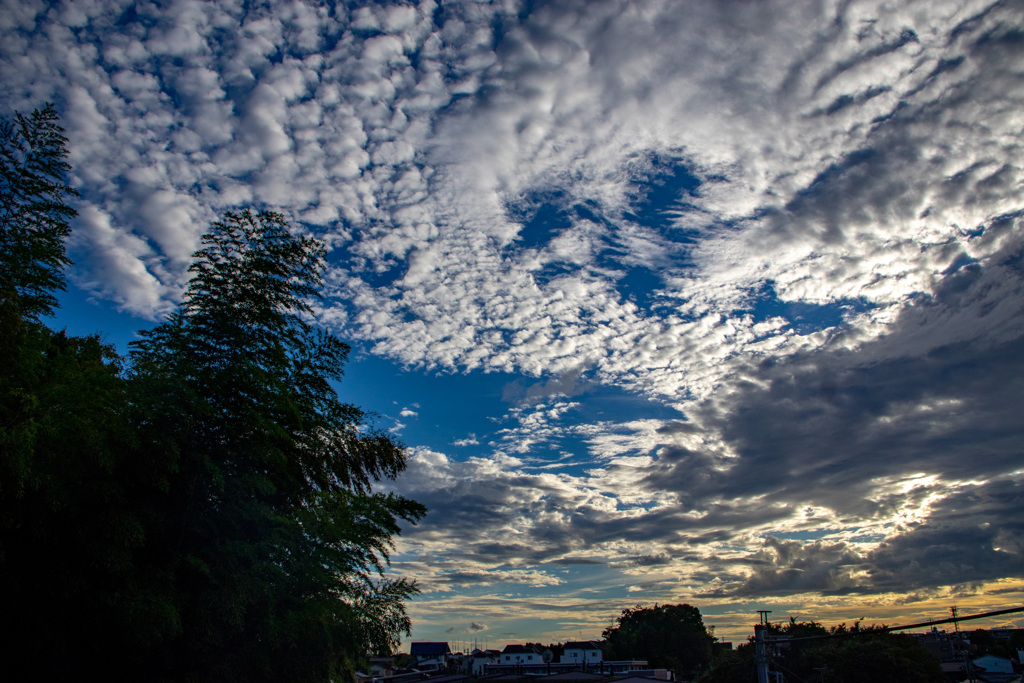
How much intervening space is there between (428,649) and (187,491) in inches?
3480

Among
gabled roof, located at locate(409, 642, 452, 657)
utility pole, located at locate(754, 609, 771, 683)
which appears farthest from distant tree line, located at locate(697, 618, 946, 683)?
gabled roof, located at locate(409, 642, 452, 657)

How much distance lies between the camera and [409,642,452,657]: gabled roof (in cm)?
8569

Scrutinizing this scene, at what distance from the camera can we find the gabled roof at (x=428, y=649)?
85.7 meters

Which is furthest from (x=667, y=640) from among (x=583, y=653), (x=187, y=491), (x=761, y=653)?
(x=187, y=491)

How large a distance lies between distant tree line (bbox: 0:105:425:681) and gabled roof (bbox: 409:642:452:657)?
272ft

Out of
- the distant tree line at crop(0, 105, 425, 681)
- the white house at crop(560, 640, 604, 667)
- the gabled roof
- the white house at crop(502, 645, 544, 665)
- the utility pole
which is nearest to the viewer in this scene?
the distant tree line at crop(0, 105, 425, 681)

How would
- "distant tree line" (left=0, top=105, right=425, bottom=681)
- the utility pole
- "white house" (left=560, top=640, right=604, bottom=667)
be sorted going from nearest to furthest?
1. "distant tree line" (left=0, top=105, right=425, bottom=681)
2. the utility pole
3. "white house" (left=560, top=640, right=604, bottom=667)

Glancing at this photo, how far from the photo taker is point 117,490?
29.7 ft

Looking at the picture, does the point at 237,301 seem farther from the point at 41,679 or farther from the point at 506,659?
the point at 506,659

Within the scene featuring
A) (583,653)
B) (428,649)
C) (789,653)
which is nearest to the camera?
(789,653)

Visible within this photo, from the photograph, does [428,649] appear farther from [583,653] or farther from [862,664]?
[862,664]

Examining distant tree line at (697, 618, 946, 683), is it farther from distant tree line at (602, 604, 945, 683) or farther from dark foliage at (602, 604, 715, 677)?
dark foliage at (602, 604, 715, 677)

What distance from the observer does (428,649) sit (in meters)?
86.9

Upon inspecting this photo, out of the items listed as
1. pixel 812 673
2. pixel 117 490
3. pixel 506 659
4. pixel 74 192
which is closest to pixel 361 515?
pixel 117 490
